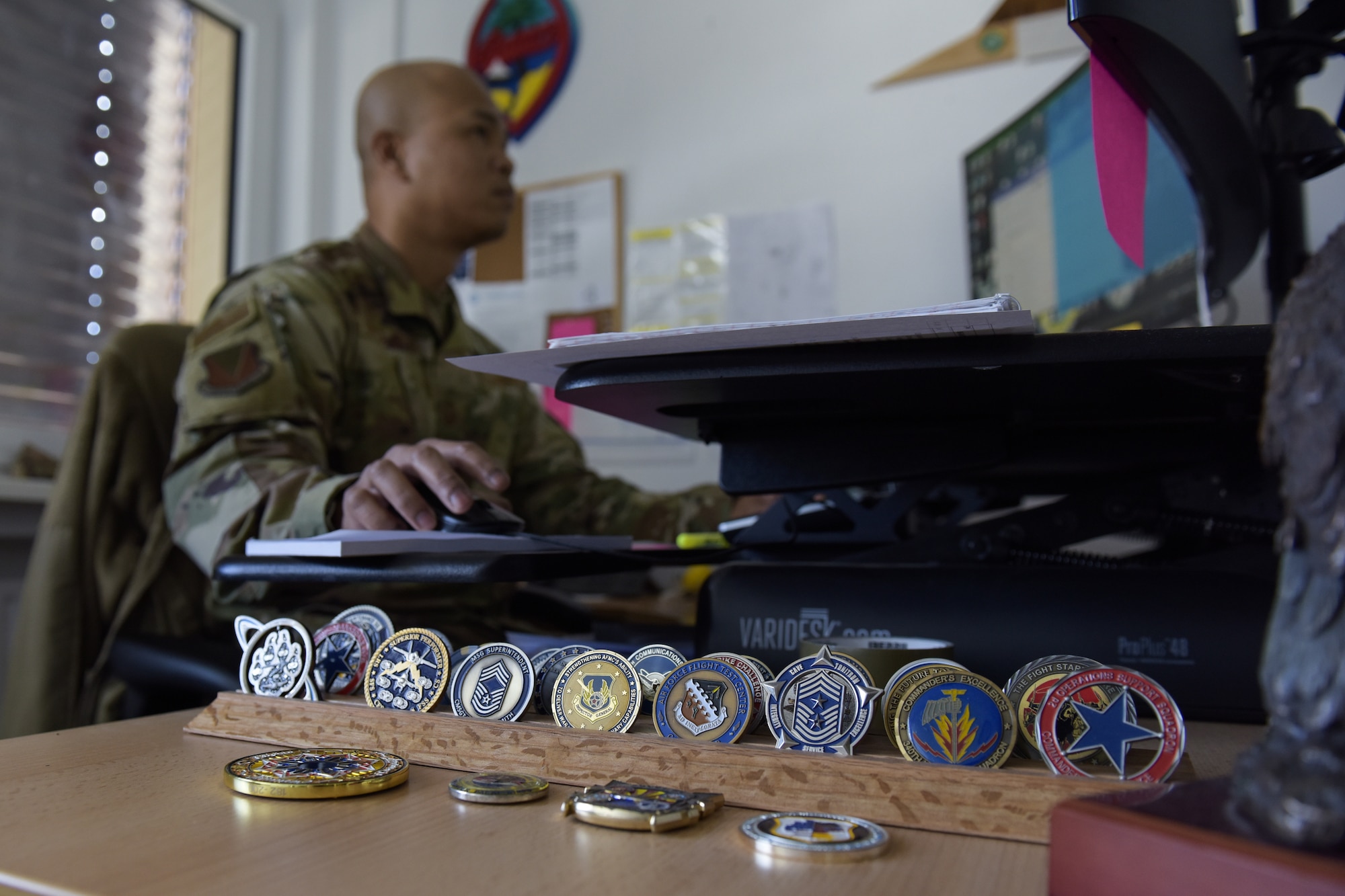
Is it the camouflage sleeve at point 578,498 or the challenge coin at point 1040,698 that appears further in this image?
the camouflage sleeve at point 578,498

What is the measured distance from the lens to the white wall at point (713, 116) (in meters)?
1.42

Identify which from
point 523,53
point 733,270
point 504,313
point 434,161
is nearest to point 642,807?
point 434,161

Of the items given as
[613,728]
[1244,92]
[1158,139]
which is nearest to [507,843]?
[613,728]

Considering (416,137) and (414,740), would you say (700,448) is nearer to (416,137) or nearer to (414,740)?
(416,137)

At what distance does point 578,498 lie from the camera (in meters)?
1.30

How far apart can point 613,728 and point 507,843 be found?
0.10 metres

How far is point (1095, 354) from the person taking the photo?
39 centimetres

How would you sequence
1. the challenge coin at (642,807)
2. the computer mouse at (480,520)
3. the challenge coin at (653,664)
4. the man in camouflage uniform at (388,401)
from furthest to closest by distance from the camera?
the man in camouflage uniform at (388,401) → the computer mouse at (480,520) → the challenge coin at (653,664) → the challenge coin at (642,807)

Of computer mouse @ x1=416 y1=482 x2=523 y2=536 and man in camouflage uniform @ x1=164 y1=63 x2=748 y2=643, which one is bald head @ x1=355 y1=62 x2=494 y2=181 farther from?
computer mouse @ x1=416 y1=482 x2=523 y2=536

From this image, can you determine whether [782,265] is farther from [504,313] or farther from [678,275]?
[504,313]

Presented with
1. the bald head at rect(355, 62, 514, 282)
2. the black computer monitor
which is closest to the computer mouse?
the black computer monitor

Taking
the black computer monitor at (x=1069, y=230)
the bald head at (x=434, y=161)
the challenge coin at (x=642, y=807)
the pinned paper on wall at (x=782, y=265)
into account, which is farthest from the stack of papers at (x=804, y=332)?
the pinned paper on wall at (x=782, y=265)

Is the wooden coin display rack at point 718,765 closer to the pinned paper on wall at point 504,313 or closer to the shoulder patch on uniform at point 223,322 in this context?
the shoulder patch on uniform at point 223,322

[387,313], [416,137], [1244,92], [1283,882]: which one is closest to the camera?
[1283,882]
